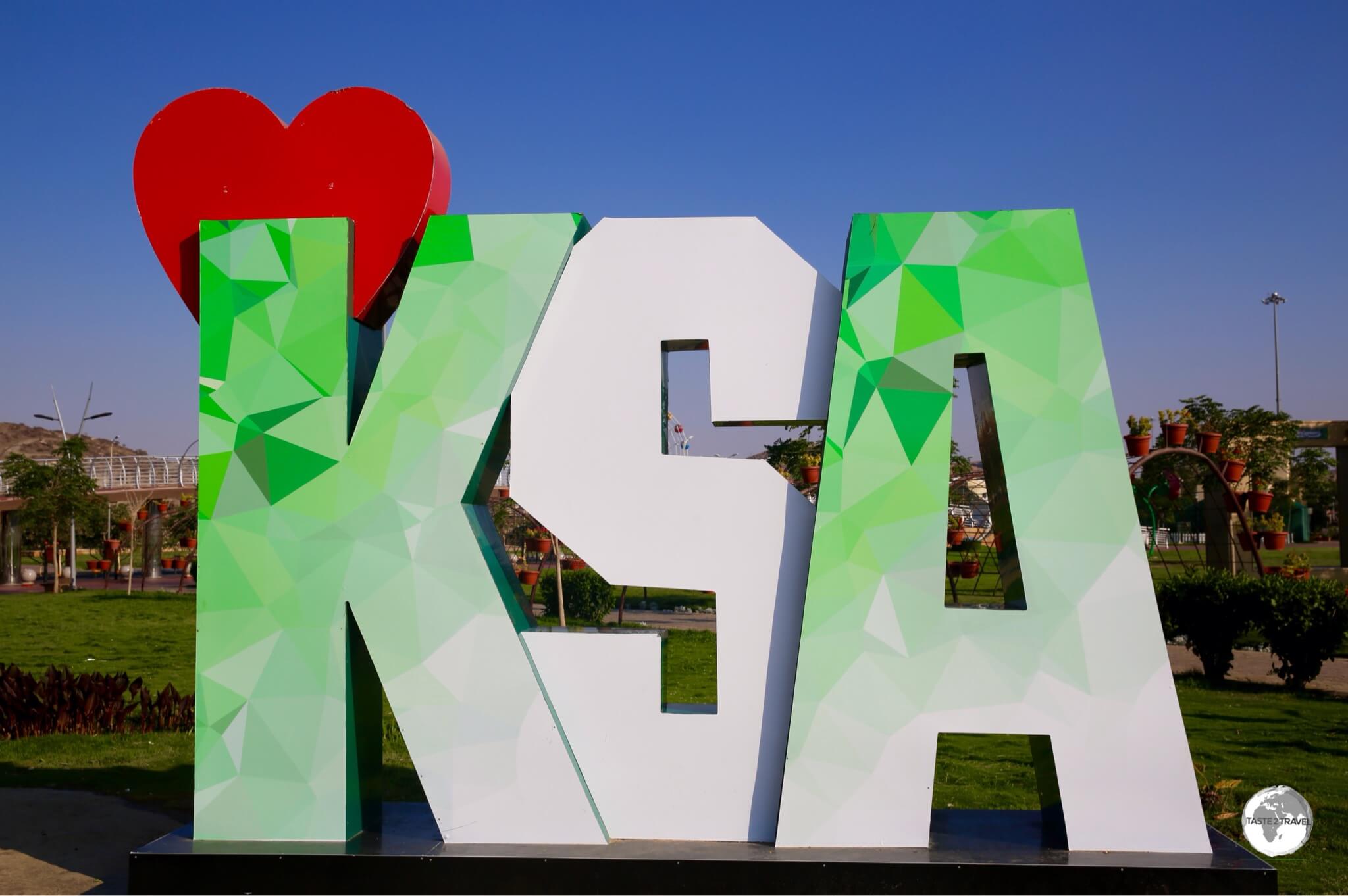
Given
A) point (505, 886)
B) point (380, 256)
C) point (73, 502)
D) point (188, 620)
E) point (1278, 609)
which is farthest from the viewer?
point (73, 502)

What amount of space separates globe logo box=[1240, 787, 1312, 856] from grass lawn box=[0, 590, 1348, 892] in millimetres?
135

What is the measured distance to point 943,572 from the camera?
605 cm

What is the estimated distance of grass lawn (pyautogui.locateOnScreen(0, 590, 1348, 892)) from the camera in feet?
27.8

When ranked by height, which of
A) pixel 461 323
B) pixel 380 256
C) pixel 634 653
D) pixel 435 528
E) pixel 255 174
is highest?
pixel 255 174

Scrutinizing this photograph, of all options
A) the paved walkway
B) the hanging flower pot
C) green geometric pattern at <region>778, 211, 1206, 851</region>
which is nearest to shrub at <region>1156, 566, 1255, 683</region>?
the hanging flower pot

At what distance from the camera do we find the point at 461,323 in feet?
21.0

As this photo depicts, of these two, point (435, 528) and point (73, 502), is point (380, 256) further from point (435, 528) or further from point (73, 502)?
point (73, 502)

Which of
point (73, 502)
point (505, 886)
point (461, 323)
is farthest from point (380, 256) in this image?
point (73, 502)

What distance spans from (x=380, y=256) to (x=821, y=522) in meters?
3.17

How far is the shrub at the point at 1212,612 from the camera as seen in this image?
15078 mm

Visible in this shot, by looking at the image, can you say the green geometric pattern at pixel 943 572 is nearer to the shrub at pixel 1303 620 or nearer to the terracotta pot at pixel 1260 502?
the shrub at pixel 1303 620

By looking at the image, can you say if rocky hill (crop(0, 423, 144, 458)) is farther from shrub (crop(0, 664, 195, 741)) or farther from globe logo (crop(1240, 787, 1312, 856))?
globe logo (crop(1240, 787, 1312, 856))

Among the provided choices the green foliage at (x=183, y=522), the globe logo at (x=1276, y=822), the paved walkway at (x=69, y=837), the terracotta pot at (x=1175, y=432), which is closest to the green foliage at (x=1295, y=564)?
the terracotta pot at (x=1175, y=432)

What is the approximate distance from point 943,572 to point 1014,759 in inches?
226
